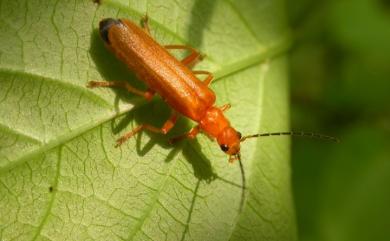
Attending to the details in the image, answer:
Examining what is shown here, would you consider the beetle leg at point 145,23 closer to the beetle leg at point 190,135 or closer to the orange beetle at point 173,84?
the orange beetle at point 173,84

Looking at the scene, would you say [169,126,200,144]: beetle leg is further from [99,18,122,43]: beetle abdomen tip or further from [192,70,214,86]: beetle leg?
[99,18,122,43]: beetle abdomen tip

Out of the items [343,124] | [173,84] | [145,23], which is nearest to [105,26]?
[145,23]

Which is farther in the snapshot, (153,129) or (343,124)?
(343,124)

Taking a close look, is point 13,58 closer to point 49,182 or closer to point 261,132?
point 49,182

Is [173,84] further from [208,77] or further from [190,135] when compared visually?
[190,135]

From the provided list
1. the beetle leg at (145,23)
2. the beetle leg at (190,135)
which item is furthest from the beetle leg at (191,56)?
the beetle leg at (190,135)

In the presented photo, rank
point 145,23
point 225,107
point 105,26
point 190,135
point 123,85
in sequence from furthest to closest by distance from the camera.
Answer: point 225,107
point 190,135
point 145,23
point 123,85
point 105,26

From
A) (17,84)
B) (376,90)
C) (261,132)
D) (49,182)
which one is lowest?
(49,182)

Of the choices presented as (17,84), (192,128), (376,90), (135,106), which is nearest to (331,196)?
(376,90)
